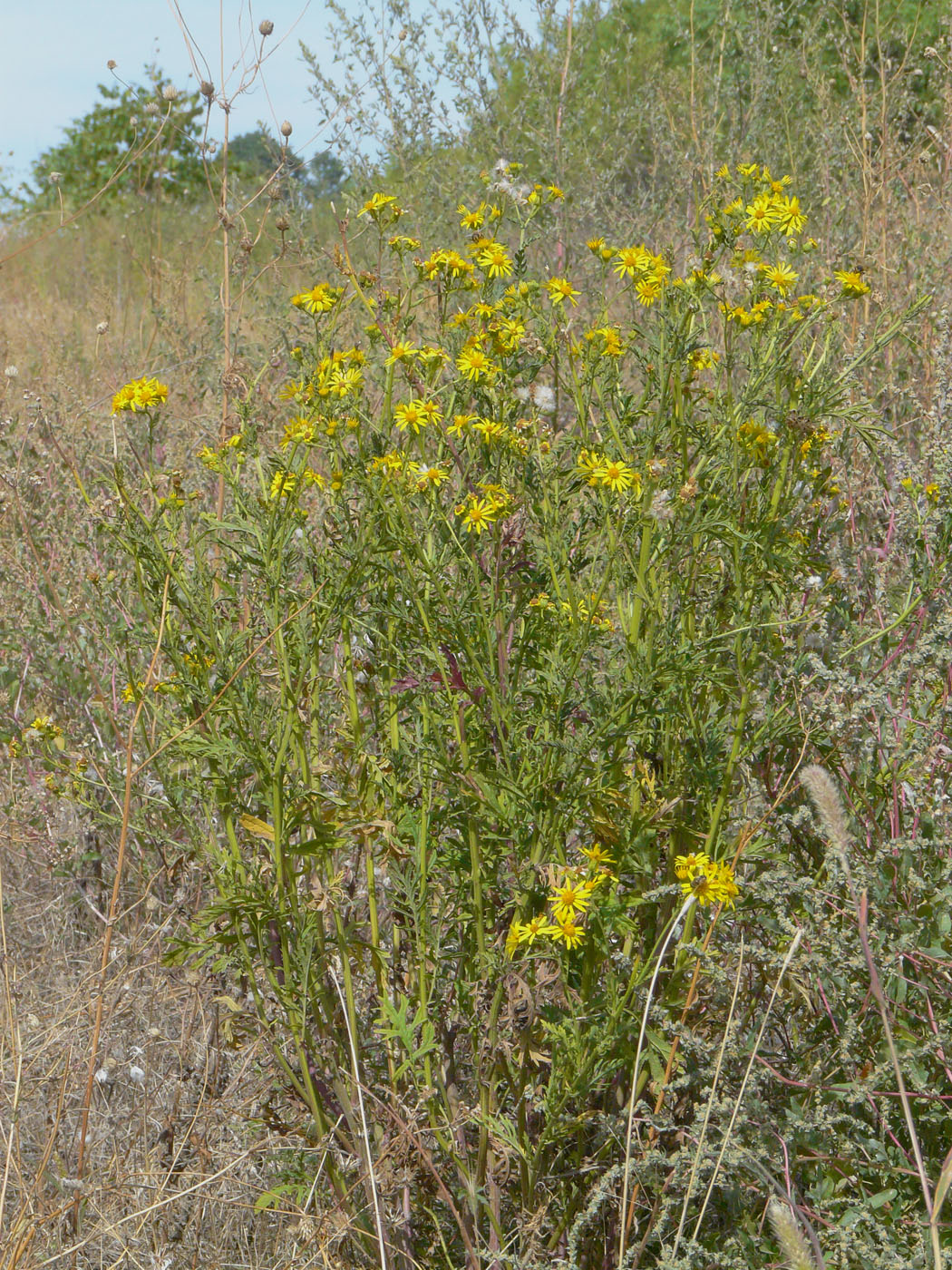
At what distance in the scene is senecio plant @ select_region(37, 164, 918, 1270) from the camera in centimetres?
149

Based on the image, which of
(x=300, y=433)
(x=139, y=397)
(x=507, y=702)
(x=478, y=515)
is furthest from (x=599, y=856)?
(x=139, y=397)

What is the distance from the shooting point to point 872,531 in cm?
249

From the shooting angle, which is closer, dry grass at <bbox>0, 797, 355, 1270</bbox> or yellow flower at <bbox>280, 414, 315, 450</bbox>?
yellow flower at <bbox>280, 414, 315, 450</bbox>

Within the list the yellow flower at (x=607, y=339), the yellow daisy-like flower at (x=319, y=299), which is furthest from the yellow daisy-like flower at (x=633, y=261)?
the yellow daisy-like flower at (x=319, y=299)

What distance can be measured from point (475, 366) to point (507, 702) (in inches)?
18.0

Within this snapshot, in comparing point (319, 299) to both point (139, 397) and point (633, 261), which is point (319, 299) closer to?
point (139, 397)

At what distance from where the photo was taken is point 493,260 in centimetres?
165

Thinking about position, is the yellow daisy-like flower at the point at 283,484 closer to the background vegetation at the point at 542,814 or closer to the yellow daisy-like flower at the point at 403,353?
the background vegetation at the point at 542,814

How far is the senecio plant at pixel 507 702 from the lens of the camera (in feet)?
4.88

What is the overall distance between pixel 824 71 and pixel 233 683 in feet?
14.4

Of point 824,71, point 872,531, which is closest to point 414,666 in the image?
point 872,531

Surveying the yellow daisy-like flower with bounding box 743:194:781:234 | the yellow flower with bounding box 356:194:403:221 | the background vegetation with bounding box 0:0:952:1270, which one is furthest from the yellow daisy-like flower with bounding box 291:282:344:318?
the yellow daisy-like flower with bounding box 743:194:781:234

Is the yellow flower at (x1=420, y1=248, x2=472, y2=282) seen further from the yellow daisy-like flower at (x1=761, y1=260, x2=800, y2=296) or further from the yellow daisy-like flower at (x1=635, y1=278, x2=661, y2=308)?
the yellow daisy-like flower at (x1=761, y1=260, x2=800, y2=296)

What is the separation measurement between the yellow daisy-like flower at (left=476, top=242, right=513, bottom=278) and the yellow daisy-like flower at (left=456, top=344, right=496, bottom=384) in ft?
0.56
